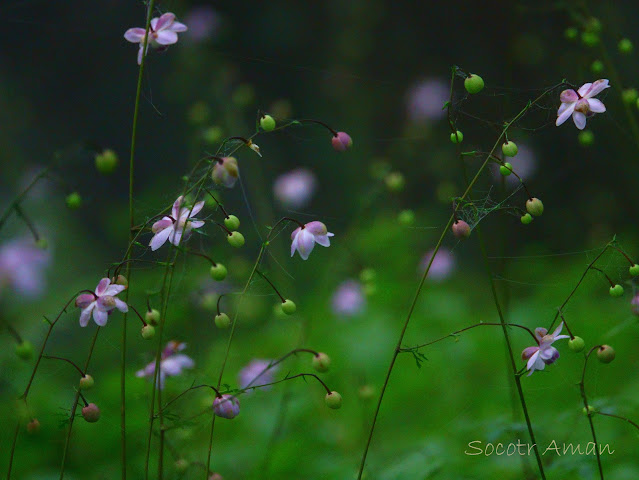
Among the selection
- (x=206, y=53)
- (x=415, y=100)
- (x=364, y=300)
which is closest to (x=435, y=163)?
(x=415, y=100)

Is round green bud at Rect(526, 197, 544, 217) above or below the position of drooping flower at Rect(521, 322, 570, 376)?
above

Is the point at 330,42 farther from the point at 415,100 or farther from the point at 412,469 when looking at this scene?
the point at 412,469

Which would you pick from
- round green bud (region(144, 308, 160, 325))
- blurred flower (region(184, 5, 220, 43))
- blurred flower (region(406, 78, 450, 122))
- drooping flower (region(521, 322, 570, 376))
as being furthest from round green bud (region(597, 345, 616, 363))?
blurred flower (region(406, 78, 450, 122))

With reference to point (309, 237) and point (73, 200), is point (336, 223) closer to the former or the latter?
point (309, 237)

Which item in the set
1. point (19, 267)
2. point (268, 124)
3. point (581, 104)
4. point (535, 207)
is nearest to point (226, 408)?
point (268, 124)

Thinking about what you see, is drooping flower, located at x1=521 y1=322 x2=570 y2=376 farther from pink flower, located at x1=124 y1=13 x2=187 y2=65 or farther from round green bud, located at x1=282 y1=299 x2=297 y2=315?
pink flower, located at x1=124 y1=13 x2=187 y2=65

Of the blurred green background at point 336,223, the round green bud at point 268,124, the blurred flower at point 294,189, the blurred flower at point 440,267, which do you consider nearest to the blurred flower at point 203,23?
the blurred green background at point 336,223

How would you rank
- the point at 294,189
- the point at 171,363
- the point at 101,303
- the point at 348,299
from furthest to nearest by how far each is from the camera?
the point at 294,189
the point at 348,299
the point at 171,363
the point at 101,303
